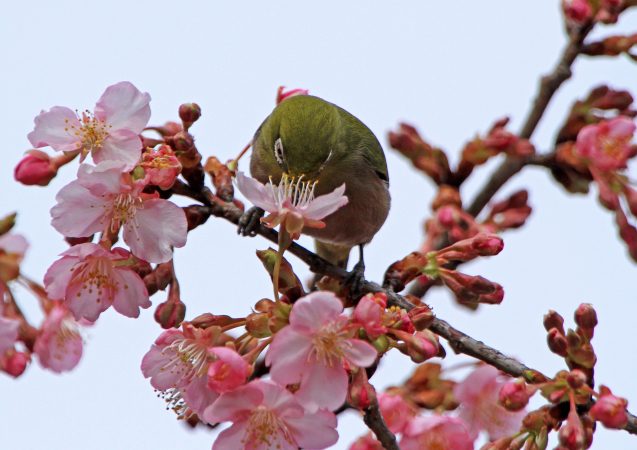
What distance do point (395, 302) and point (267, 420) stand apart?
2.68ft

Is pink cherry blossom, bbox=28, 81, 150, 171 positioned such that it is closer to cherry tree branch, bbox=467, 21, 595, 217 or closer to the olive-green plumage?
the olive-green plumage

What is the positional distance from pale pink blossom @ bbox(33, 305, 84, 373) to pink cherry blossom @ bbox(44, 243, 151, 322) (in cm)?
79

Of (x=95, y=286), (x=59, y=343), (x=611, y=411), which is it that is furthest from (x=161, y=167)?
(x=611, y=411)

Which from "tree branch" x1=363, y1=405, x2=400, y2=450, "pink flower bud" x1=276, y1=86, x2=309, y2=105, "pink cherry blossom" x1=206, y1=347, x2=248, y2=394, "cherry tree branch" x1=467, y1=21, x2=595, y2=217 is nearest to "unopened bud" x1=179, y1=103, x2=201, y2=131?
"pink flower bud" x1=276, y1=86, x2=309, y2=105

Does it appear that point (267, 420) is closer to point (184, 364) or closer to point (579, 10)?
point (184, 364)

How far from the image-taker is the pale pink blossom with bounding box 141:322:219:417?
2367mm

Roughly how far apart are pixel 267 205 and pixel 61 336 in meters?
1.60

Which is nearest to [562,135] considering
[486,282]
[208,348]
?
[486,282]

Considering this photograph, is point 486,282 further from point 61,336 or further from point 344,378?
point 61,336

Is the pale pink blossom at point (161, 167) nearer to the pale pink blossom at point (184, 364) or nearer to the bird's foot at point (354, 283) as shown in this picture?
the pale pink blossom at point (184, 364)

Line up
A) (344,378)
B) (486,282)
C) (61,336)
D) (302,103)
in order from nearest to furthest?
1. (344,378)
2. (486,282)
3. (61,336)
4. (302,103)

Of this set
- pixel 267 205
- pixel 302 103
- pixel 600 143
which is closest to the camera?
pixel 267 205

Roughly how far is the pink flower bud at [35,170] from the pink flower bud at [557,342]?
2.15 meters

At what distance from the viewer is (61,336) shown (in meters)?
3.36
